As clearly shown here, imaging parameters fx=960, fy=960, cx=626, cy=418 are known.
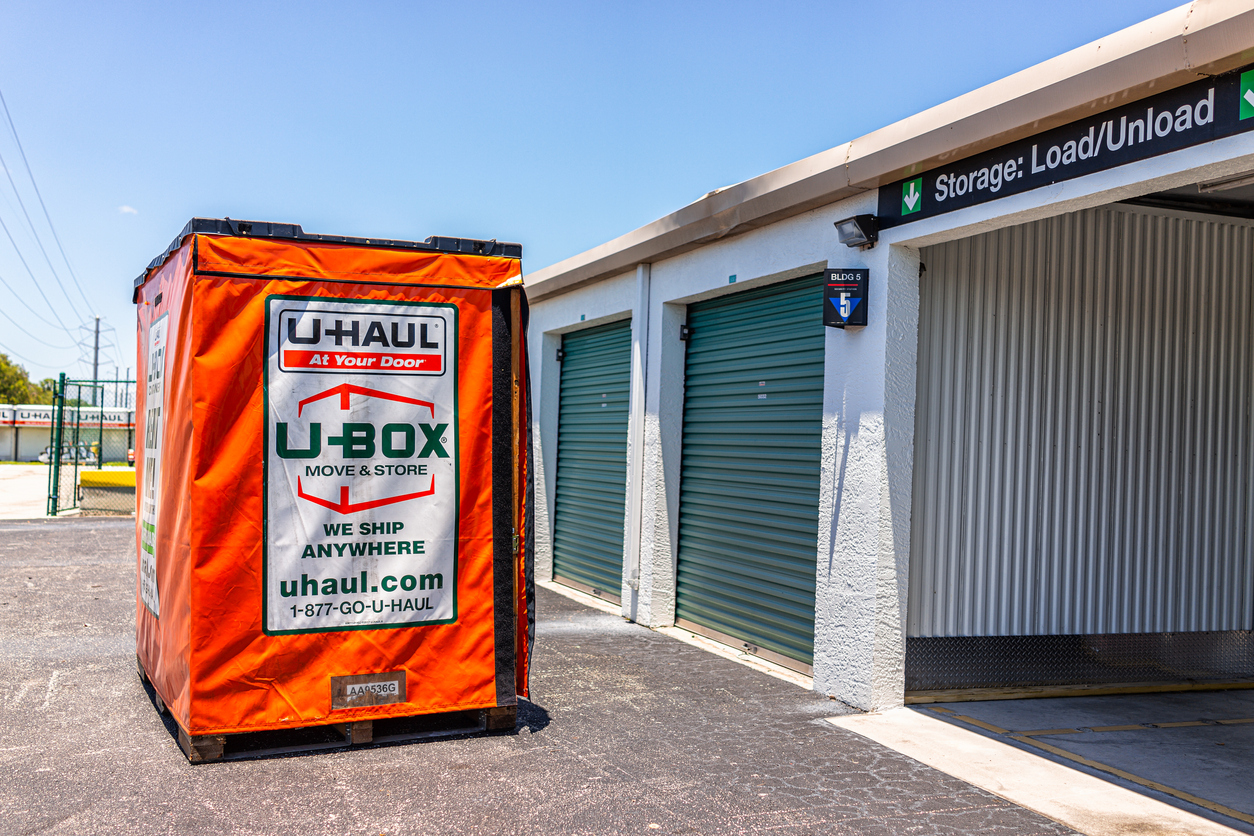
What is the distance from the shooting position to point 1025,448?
6.84 meters

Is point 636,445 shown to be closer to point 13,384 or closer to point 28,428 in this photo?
point 28,428

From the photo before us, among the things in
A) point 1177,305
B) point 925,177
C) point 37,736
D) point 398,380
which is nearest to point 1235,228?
point 1177,305

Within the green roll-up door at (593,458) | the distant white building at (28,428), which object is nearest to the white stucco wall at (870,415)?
the green roll-up door at (593,458)

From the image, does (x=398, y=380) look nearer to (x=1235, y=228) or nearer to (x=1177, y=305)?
(x=1177, y=305)

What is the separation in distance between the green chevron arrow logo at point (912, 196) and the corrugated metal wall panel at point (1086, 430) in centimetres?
48

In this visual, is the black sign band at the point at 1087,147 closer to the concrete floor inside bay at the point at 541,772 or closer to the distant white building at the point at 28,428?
→ the concrete floor inside bay at the point at 541,772

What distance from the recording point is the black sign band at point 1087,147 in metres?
4.30

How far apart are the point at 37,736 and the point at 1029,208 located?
20.1 feet

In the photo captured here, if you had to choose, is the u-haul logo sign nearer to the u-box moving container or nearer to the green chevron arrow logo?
the u-box moving container

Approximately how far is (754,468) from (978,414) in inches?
77.9

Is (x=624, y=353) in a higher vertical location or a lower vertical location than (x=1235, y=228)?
lower

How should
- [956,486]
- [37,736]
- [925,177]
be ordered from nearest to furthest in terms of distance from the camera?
[37,736] → [925,177] → [956,486]

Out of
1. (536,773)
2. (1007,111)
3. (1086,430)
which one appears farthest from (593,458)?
(1007,111)

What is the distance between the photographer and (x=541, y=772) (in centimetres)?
484
